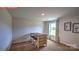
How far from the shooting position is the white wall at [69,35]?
1.48m

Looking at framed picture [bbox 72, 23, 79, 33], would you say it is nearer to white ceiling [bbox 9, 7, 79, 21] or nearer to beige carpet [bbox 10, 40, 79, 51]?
white ceiling [bbox 9, 7, 79, 21]

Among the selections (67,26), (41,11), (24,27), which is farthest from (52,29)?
→ (24,27)

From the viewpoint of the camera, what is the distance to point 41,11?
1494 millimetres

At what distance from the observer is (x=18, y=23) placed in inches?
59.7

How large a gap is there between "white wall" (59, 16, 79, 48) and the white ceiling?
0.31 feet

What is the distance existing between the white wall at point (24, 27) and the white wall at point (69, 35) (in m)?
0.37

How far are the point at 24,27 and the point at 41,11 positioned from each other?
42 cm

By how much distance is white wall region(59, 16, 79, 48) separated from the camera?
148 cm

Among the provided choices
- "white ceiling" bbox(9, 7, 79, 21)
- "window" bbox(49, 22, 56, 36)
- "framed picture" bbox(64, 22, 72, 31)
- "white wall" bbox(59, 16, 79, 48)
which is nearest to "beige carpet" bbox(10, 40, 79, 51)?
"white wall" bbox(59, 16, 79, 48)

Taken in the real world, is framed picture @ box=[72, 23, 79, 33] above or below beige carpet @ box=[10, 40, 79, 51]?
above
